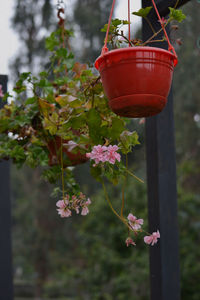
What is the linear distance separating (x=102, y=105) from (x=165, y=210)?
362 mm

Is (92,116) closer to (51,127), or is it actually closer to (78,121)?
(78,121)

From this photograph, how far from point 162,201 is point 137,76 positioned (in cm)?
46

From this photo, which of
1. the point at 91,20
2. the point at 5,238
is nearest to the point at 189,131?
the point at 91,20

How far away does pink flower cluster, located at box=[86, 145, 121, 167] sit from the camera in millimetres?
855

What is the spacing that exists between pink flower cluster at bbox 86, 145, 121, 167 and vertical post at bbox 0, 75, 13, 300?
2.89 ft

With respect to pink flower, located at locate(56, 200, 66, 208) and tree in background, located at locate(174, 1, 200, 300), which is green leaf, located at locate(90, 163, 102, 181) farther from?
tree in background, located at locate(174, 1, 200, 300)

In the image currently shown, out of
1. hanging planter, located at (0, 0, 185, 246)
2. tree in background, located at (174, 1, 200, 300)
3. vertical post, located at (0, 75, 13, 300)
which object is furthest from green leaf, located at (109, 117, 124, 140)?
tree in background, located at (174, 1, 200, 300)

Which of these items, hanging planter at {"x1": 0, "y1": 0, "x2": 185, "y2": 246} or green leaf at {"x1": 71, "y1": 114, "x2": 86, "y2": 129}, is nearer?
hanging planter at {"x1": 0, "y1": 0, "x2": 185, "y2": 246}

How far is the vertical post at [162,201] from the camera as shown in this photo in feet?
3.59

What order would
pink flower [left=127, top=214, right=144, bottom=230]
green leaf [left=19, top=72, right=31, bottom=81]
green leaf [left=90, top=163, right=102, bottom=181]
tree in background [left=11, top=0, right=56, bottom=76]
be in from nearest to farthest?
pink flower [left=127, top=214, right=144, bottom=230] < green leaf [left=90, top=163, right=102, bottom=181] < green leaf [left=19, top=72, right=31, bottom=81] < tree in background [left=11, top=0, right=56, bottom=76]

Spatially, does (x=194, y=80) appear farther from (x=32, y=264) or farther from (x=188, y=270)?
(x=32, y=264)

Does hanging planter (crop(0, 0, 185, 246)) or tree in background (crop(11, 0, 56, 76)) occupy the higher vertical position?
tree in background (crop(11, 0, 56, 76))

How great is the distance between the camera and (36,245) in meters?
7.91

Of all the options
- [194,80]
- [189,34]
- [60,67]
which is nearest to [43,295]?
[194,80]
